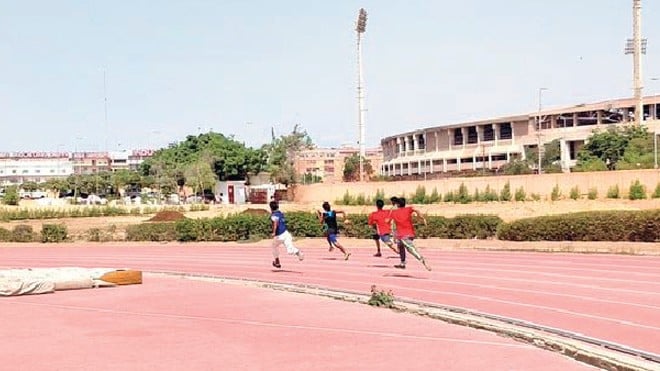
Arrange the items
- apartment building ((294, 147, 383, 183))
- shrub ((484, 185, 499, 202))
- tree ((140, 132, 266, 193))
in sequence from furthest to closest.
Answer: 1. apartment building ((294, 147, 383, 183))
2. tree ((140, 132, 266, 193))
3. shrub ((484, 185, 499, 202))

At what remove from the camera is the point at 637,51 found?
74312mm

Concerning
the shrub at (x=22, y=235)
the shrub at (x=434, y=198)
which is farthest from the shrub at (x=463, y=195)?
the shrub at (x=22, y=235)

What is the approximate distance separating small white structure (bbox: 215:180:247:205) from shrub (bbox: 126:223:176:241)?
138 feet

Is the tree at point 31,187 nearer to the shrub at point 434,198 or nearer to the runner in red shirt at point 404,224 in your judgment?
the shrub at point 434,198

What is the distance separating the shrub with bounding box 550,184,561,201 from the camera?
4241cm

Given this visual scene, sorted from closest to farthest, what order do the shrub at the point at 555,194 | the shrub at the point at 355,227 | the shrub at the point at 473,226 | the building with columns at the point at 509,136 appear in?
1. the shrub at the point at 473,226
2. the shrub at the point at 355,227
3. the shrub at the point at 555,194
4. the building with columns at the point at 509,136

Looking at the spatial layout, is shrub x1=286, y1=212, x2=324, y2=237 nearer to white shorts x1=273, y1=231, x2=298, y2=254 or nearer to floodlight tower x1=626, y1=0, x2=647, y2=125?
white shorts x1=273, y1=231, x2=298, y2=254

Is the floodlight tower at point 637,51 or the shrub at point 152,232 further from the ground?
the floodlight tower at point 637,51

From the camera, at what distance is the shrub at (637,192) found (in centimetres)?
3888

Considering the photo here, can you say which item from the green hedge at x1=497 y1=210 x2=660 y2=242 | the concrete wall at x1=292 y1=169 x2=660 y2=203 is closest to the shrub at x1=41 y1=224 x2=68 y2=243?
the green hedge at x1=497 y1=210 x2=660 y2=242

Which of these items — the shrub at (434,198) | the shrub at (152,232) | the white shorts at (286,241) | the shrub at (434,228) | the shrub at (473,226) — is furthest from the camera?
the shrub at (434,198)

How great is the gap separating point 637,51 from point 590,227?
179 ft

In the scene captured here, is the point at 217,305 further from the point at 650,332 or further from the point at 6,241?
the point at 6,241

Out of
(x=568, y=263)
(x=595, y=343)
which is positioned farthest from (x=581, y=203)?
(x=595, y=343)
